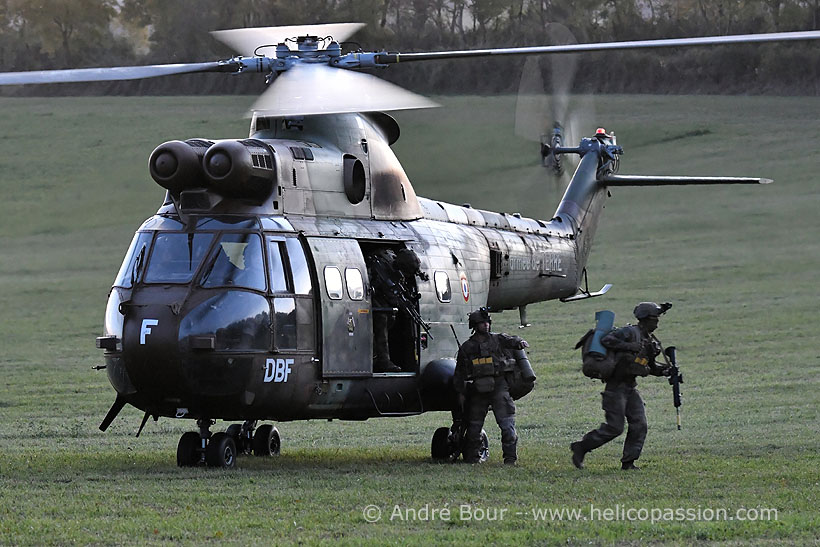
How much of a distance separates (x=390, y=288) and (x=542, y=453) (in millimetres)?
2685

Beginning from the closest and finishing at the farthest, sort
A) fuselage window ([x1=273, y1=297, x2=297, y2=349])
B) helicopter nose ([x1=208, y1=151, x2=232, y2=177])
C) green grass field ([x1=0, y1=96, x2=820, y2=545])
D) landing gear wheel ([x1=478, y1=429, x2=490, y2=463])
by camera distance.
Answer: green grass field ([x1=0, y1=96, x2=820, y2=545]) → fuselage window ([x1=273, y1=297, x2=297, y2=349]) → helicopter nose ([x1=208, y1=151, x2=232, y2=177]) → landing gear wheel ([x1=478, y1=429, x2=490, y2=463])

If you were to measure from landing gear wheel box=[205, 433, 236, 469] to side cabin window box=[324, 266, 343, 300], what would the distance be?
1741mm

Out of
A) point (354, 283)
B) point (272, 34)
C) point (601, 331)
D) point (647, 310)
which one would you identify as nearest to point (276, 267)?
point (354, 283)

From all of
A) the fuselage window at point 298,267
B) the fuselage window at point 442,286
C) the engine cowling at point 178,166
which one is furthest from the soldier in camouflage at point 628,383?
the engine cowling at point 178,166

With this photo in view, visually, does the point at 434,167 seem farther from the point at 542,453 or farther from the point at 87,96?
the point at 87,96

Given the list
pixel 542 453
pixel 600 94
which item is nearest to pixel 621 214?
pixel 600 94

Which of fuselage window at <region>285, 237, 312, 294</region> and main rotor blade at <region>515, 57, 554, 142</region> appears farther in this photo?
main rotor blade at <region>515, 57, 554, 142</region>

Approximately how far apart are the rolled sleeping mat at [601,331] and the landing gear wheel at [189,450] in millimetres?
3971

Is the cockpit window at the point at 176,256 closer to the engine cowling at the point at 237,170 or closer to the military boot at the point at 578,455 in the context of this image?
the engine cowling at the point at 237,170

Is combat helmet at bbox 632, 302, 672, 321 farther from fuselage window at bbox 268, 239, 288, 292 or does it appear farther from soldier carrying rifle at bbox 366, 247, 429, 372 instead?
fuselage window at bbox 268, 239, 288, 292

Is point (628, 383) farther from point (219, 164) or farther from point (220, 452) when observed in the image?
point (219, 164)

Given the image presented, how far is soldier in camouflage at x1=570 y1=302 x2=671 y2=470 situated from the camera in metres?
13.6

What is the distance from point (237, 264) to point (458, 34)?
2956cm

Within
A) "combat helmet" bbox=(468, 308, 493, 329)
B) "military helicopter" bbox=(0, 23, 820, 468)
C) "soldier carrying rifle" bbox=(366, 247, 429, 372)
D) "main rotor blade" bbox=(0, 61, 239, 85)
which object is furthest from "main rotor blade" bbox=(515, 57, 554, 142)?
"main rotor blade" bbox=(0, 61, 239, 85)
